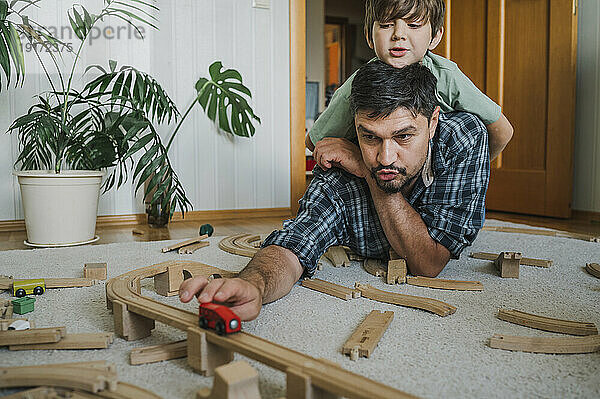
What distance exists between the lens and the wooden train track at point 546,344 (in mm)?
962

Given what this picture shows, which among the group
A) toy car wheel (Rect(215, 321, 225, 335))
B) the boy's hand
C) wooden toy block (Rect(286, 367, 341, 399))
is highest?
the boy's hand

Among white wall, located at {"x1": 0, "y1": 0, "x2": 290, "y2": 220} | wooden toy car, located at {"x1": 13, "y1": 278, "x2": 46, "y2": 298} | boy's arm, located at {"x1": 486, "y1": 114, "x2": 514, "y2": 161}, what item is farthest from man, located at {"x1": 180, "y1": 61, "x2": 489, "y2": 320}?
white wall, located at {"x1": 0, "y1": 0, "x2": 290, "y2": 220}

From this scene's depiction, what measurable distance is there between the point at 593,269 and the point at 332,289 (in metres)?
0.84

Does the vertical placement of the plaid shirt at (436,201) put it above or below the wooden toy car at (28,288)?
above

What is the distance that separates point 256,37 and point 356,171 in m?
1.95

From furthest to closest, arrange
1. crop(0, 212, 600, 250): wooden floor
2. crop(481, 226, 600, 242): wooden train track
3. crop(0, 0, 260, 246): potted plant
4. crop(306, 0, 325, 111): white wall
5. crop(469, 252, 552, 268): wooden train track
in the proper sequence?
crop(306, 0, 325, 111): white wall → crop(0, 212, 600, 250): wooden floor → crop(481, 226, 600, 242): wooden train track → crop(0, 0, 260, 246): potted plant → crop(469, 252, 552, 268): wooden train track

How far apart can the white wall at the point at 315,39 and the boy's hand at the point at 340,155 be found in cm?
543

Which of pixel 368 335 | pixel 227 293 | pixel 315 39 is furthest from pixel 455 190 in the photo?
pixel 315 39

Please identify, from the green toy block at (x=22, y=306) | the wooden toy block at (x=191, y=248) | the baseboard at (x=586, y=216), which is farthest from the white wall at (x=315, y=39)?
the green toy block at (x=22, y=306)

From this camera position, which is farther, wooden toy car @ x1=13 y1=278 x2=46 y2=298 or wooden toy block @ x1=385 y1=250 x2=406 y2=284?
wooden toy block @ x1=385 y1=250 x2=406 y2=284

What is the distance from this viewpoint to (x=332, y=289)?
138cm

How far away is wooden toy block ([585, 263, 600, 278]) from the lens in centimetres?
157

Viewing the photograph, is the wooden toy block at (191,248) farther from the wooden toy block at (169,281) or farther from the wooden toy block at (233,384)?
the wooden toy block at (233,384)

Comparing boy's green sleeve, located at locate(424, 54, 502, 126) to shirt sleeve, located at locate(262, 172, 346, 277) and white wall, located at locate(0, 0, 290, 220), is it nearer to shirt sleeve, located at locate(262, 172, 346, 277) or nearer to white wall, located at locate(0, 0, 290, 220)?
shirt sleeve, located at locate(262, 172, 346, 277)
